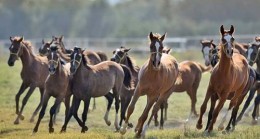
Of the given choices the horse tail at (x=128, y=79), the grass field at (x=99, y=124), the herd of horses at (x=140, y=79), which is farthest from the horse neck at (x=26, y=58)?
the horse tail at (x=128, y=79)

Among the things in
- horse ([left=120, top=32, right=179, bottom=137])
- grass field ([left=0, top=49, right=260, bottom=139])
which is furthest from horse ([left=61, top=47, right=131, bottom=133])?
horse ([left=120, top=32, right=179, bottom=137])

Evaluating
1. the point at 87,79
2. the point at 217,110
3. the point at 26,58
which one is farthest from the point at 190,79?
the point at 217,110

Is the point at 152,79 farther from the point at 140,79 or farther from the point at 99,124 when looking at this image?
the point at 99,124

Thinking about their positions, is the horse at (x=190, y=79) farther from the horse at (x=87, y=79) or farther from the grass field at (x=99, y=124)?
the horse at (x=87, y=79)

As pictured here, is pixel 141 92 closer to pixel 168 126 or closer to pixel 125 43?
pixel 168 126

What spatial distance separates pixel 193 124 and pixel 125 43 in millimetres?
30906

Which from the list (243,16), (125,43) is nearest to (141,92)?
(125,43)

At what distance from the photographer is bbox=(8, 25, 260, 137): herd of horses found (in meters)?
13.8

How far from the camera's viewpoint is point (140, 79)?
1384cm

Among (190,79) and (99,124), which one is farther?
(190,79)

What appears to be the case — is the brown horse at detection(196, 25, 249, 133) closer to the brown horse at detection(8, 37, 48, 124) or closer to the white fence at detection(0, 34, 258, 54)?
the brown horse at detection(8, 37, 48, 124)

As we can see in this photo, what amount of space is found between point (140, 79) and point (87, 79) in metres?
2.33

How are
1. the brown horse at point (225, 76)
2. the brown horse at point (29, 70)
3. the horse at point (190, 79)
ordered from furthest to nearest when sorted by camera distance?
1. the horse at point (190, 79)
2. the brown horse at point (29, 70)
3. the brown horse at point (225, 76)

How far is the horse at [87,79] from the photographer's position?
Answer: 613 inches
